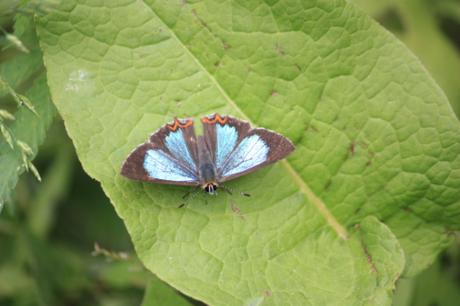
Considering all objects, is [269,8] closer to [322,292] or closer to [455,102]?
[322,292]

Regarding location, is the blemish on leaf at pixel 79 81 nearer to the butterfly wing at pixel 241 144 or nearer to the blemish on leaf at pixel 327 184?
the butterfly wing at pixel 241 144

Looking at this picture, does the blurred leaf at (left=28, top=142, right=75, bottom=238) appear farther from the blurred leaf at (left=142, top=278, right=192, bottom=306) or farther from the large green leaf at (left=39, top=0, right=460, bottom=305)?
the large green leaf at (left=39, top=0, right=460, bottom=305)

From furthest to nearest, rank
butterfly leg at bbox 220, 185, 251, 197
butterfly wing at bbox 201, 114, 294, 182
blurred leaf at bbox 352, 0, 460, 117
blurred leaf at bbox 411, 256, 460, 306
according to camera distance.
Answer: blurred leaf at bbox 352, 0, 460, 117
blurred leaf at bbox 411, 256, 460, 306
butterfly leg at bbox 220, 185, 251, 197
butterfly wing at bbox 201, 114, 294, 182

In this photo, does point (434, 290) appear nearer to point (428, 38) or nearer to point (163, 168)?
point (428, 38)

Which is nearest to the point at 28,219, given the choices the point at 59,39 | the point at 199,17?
the point at 59,39

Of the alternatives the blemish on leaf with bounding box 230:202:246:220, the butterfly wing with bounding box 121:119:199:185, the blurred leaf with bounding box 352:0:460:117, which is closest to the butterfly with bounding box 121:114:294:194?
the butterfly wing with bounding box 121:119:199:185

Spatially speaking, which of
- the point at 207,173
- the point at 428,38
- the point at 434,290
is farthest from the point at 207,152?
the point at 428,38
